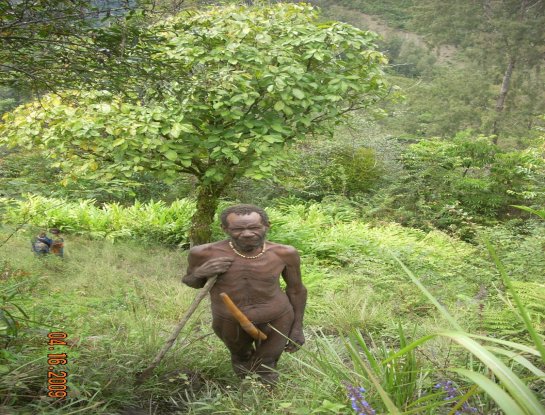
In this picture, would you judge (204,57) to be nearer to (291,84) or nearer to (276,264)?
(291,84)

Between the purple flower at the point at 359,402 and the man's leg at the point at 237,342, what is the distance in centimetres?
106

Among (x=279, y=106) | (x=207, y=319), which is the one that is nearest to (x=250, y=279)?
(x=207, y=319)

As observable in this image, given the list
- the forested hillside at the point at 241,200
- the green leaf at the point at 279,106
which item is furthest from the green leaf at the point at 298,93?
the green leaf at the point at 279,106

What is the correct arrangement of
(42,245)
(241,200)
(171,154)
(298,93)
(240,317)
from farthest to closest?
1. (241,200)
2. (42,245)
3. (171,154)
4. (298,93)
5. (240,317)

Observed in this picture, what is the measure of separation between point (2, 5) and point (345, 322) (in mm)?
3682

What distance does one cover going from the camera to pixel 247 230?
9.71 ft

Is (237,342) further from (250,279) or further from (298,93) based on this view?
(298,93)

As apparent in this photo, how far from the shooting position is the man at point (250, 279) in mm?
2988

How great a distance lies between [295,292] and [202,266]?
2.09ft

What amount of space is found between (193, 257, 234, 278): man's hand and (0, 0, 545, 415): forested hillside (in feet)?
1.91

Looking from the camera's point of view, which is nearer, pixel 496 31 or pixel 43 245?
pixel 43 245

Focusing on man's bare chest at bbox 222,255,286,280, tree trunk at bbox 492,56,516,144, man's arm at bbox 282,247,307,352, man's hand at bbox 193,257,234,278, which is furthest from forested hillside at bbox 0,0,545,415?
tree trunk at bbox 492,56,516,144

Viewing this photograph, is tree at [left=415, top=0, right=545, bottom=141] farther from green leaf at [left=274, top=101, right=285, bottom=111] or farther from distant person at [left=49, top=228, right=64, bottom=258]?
distant person at [left=49, top=228, right=64, bottom=258]

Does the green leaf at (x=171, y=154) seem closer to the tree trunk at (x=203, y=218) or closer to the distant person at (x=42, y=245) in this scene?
the tree trunk at (x=203, y=218)
